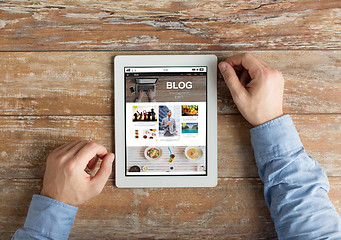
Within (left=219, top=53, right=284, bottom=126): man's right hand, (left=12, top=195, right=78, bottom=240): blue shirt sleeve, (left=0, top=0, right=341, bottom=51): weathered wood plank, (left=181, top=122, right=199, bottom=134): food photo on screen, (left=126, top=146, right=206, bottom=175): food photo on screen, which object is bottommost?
(left=12, top=195, right=78, bottom=240): blue shirt sleeve

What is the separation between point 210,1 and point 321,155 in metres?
0.58

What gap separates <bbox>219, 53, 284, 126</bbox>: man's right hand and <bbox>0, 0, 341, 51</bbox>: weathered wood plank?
82mm

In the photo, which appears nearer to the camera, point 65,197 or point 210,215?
point 65,197

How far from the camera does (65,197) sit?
68cm

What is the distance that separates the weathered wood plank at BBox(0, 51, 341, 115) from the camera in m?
0.78

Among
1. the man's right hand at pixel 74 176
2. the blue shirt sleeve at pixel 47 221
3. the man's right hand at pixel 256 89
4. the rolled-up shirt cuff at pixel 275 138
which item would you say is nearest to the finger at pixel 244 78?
the man's right hand at pixel 256 89

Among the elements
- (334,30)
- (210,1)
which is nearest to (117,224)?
(210,1)

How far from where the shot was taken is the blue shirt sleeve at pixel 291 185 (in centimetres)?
65

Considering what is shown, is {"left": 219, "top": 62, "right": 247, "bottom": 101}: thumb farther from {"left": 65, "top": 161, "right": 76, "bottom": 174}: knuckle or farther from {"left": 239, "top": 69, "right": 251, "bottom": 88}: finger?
{"left": 65, "top": 161, "right": 76, "bottom": 174}: knuckle

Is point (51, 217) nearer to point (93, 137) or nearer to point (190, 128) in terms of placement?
point (93, 137)

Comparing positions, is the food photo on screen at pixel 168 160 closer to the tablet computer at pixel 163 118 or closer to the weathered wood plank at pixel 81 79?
the tablet computer at pixel 163 118

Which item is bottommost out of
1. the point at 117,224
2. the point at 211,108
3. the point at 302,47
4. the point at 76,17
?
the point at 117,224

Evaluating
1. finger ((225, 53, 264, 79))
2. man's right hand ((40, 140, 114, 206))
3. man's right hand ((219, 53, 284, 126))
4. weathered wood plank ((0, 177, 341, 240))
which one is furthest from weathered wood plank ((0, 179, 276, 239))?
finger ((225, 53, 264, 79))

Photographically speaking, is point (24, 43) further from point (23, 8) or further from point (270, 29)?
point (270, 29)
